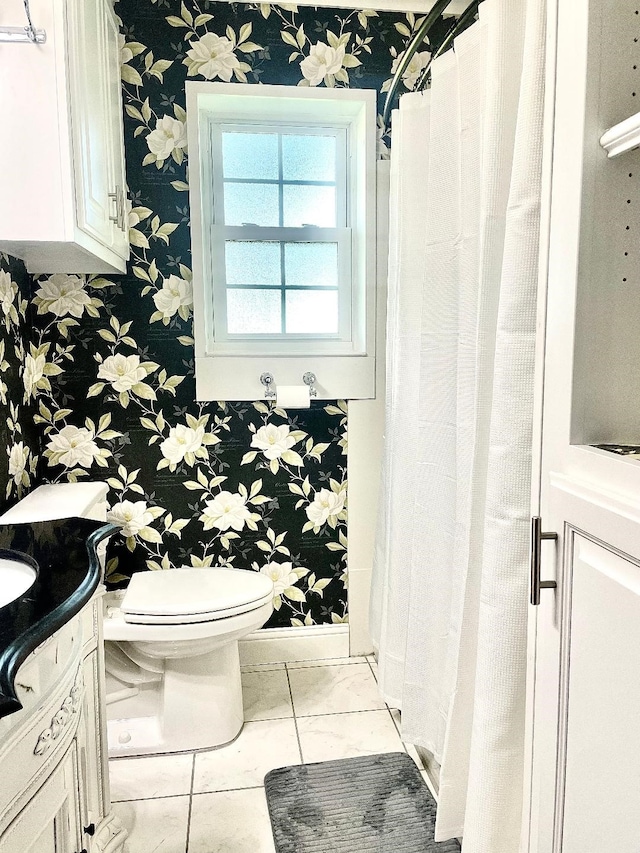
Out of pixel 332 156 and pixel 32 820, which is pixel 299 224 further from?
pixel 32 820

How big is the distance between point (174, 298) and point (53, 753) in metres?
1.61

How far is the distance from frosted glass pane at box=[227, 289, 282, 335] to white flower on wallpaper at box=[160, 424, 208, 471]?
406mm

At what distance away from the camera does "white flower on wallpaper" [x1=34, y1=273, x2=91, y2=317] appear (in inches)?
89.0

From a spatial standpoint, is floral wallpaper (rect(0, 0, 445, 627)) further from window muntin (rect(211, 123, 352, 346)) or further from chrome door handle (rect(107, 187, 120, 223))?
chrome door handle (rect(107, 187, 120, 223))

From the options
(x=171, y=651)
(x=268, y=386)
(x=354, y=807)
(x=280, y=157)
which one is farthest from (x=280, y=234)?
(x=354, y=807)

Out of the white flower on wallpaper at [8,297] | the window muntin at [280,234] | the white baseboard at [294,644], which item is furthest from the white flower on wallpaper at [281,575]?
the white flower on wallpaper at [8,297]

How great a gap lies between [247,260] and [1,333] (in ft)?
3.01

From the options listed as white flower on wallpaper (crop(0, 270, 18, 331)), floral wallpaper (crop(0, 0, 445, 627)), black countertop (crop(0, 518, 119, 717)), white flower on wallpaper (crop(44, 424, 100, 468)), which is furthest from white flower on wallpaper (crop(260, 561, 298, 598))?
white flower on wallpaper (crop(0, 270, 18, 331))

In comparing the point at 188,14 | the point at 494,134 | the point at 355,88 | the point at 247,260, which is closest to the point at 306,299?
the point at 247,260

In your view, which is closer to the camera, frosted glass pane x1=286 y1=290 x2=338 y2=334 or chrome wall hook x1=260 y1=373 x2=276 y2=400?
chrome wall hook x1=260 y1=373 x2=276 y2=400

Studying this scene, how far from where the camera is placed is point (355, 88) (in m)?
2.34

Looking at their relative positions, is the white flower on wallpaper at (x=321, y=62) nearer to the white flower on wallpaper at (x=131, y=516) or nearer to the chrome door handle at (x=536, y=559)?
the white flower on wallpaper at (x=131, y=516)

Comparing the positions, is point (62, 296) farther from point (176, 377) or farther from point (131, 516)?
point (131, 516)

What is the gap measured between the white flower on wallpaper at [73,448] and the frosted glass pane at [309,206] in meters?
1.08
